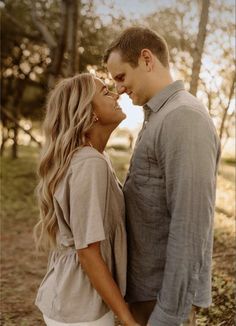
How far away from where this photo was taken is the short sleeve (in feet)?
6.48

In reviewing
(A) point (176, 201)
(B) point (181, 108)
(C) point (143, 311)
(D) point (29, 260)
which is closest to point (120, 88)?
(B) point (181, 108)

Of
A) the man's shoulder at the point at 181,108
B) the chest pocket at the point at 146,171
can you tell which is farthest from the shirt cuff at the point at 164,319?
the man's shoulder at the point at 181,108

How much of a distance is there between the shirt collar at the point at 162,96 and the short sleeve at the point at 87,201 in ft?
1.15

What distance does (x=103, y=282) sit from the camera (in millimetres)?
1994

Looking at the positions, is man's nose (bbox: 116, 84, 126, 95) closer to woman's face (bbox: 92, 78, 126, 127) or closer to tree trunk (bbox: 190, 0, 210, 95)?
woman's face (bbox: 92, 78, 126, 127)

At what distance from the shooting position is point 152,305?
2104 millimetres

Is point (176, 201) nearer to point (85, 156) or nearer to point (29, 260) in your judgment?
point (85, 156)

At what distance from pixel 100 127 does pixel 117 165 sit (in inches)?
515

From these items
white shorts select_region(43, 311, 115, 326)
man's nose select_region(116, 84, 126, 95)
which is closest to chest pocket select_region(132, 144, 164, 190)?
man's nose select_region(116, 84, 126, 95)

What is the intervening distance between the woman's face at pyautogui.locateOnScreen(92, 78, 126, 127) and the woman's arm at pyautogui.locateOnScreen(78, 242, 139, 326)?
0.63m

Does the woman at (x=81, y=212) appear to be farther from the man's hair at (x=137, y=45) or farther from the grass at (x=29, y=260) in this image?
the grass at (x=29, y=260)

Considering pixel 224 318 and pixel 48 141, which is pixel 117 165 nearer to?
pixel 224 318

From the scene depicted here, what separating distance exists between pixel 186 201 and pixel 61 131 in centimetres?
71

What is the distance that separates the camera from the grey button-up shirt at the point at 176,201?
1.80 meters
